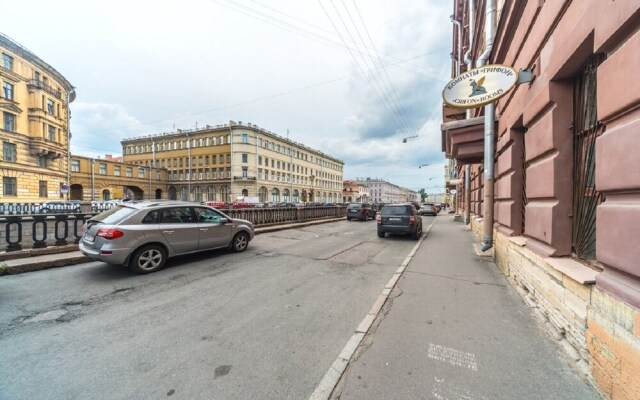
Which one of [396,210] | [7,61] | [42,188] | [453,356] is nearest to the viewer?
[453,356]

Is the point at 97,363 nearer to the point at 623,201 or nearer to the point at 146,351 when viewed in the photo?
the point at 146,351

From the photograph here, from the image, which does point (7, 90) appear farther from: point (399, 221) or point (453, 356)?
point (453, 356)

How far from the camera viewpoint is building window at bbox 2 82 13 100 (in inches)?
1187

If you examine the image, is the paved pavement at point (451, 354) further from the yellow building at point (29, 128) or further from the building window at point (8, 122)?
the building window at point (8, 122)

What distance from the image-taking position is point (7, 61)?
30734 mm

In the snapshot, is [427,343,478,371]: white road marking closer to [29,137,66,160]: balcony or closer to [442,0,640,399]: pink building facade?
[442,0,640,399]: pink building facade

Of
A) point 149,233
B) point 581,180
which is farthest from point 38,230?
point 581,180

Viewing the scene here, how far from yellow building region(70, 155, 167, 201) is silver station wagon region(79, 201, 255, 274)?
187 ft

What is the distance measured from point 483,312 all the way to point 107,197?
2590 inches

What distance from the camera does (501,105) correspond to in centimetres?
680

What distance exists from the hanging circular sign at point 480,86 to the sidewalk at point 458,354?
3657 millimetres

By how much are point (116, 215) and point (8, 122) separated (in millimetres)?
42286

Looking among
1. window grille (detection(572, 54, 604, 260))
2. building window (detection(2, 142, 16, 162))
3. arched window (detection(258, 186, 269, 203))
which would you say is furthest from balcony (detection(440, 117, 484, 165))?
arched window (detection(258, 186, 269, 203))

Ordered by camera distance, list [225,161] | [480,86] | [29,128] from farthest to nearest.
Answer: [225,161] → [29,128] → [480,86]
